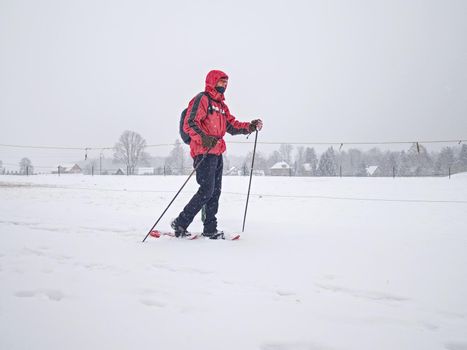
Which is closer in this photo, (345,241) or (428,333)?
(428,333)

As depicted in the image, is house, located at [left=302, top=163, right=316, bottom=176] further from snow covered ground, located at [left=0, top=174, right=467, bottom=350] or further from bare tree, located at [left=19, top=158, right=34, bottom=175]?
snow covered ground, located at [left=0, top=174, right=467, bottom=350]

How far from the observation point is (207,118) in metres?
3.20

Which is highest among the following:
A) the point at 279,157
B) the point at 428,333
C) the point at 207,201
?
the point at 279,157

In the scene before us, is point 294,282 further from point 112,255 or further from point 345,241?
point 112,255

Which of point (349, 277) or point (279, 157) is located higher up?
point (279, 157)

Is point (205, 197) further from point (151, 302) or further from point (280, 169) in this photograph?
point (280, 169)

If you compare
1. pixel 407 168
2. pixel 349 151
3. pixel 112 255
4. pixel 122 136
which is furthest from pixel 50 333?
pixel 349 151

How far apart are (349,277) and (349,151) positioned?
348 feet

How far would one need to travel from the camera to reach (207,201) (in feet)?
10.6

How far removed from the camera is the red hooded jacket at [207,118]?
3021 mm

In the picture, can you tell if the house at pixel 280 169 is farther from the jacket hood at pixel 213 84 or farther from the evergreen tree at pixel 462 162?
the jacket hood at pixel 213 84

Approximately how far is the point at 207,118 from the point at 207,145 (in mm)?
383

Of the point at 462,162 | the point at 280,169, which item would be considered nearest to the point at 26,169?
the point at 280,169

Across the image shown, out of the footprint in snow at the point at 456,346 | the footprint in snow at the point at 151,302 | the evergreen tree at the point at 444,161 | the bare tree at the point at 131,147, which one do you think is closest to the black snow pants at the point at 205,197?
the footprint in snow at the point at 151,302
